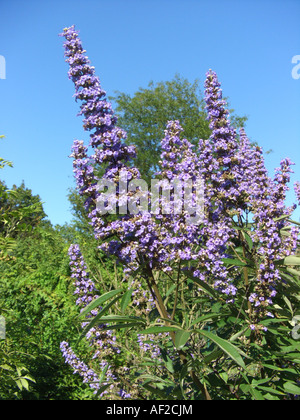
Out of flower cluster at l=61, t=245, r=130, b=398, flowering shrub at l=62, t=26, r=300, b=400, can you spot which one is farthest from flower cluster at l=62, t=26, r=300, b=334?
flower cluster at l=61, t=245, r=130, b=398

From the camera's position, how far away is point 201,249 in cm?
258

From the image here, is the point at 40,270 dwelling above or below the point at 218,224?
below

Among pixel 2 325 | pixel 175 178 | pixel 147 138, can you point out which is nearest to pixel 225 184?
pixel 175 178

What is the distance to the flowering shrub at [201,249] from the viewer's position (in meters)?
2.09

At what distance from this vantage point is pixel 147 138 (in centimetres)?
2834

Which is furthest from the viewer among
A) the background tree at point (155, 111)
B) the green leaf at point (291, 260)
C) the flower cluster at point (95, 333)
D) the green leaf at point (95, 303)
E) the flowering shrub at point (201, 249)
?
the background tree at point (155, 111)

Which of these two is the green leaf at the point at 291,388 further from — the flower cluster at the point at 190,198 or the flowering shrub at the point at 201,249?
the flower cluster at the point at 190,198

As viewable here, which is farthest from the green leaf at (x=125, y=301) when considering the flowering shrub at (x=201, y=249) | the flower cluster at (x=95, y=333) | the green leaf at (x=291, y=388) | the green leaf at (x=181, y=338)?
the green leaf at (x=291, y=388)

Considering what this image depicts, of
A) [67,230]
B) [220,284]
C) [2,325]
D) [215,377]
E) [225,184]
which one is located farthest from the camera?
[67,230]

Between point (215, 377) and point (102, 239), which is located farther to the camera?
point (215, 377)

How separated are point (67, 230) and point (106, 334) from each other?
11594 millimetres

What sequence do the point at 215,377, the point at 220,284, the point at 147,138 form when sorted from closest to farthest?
the point at 215,377 < the point at 220,284 < the point at 147,138

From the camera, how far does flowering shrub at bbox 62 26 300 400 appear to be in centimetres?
209
